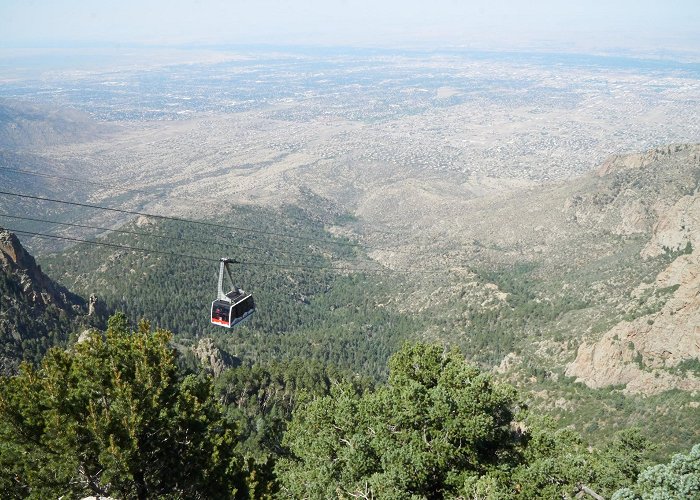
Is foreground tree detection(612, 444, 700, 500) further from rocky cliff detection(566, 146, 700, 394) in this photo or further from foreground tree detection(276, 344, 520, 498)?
rocky cliff detection(566, 146, 700, 394)

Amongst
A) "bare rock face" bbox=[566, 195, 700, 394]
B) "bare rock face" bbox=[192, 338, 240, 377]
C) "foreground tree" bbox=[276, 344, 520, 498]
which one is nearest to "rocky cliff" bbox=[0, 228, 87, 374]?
"bare rock face" bbox=[192, 338, 240, 377]

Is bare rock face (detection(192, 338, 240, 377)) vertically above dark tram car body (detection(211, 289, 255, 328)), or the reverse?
dark tram car body (detection(211, 289, 255, 328))

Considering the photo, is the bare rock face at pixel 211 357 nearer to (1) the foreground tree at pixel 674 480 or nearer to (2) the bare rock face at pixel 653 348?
(2) the bare rock face at pixel 653 348

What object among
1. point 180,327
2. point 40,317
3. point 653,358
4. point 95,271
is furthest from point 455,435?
point 95,271

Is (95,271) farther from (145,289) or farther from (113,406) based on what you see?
(113,406)

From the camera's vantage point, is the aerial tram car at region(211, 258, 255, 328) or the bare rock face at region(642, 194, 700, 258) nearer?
the aerial tram car at region(211, 258, 255, 328)

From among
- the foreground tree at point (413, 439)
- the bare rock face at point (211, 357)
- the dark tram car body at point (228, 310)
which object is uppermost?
the dark tram car body at point (228, 310)

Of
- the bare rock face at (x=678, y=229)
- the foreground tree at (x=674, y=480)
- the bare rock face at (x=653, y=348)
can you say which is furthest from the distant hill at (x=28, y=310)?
the bare rock face at (x=678, y=229)
